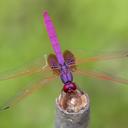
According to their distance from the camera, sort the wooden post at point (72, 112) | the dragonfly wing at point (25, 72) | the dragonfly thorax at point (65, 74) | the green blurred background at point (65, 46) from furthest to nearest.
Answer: the green blurred background at point (65, 46) → the dragonfly wing at point (25, 72) → the dragonfly thorax at point (65, 74) → the wooden post at point (72, 112)

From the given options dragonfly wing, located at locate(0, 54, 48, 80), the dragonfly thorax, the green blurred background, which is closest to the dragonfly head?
the dragonfly thorax

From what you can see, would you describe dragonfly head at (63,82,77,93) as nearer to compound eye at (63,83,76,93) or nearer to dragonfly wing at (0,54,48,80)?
compound eye at (63,83,76,93)

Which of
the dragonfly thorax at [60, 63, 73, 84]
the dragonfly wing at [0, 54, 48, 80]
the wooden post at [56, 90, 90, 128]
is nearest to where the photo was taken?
the wooden post at [56, 90, 90, 128]

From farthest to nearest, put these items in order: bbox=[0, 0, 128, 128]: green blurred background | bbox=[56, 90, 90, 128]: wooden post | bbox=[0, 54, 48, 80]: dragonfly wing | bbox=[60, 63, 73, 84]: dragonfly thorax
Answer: bbox=[0, 0, 128, 128]: green blurred background, bbox=[0, 54, 48, 80]: dragonfly wing, bbox=[60, 63, 73, 84]: dragonfly thorax, bbox=[56, 90, 90, 128]: wooden post

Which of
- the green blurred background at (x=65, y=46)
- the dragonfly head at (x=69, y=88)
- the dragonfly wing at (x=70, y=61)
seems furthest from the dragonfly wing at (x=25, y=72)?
the green blurred background at (x=65, y=46)

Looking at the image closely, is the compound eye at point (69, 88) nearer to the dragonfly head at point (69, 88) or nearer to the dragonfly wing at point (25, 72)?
the dragonfly head at point (69, 88)

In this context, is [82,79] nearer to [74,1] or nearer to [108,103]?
[108,103]
